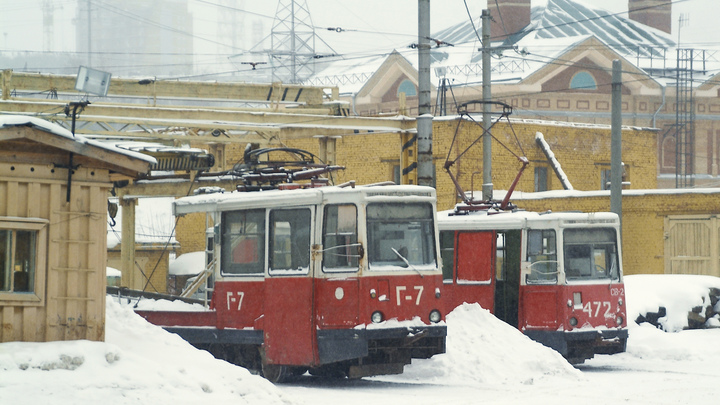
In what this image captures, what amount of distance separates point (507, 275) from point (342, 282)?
5.02m

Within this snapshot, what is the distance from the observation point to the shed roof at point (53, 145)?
12609 millimetres

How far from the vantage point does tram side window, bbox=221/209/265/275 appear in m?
17.1

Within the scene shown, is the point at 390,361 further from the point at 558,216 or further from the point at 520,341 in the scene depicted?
the point at 558,216

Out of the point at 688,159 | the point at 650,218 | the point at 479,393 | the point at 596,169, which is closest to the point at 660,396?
the point at 479,393

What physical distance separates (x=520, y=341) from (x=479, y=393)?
296 cm

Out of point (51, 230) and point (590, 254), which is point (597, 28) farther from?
point (51, 230)

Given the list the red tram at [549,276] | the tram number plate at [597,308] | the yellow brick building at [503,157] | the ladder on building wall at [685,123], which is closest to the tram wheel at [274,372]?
the red tram at [549,276]

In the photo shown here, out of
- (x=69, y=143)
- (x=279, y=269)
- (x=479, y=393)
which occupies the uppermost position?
(x=69, y=143)

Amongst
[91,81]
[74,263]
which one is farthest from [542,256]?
[91,81]

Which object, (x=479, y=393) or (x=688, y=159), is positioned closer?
(x=479, y=393)

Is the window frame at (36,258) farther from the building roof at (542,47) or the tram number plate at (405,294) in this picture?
the building roof at (542,47)

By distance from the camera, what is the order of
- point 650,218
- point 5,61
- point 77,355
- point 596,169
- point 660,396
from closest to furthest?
point 77,355
point 660,396
point 650,218
point 596,169
point 5,61

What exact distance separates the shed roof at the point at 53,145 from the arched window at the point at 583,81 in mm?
49261

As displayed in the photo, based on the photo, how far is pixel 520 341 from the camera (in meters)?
17.5
